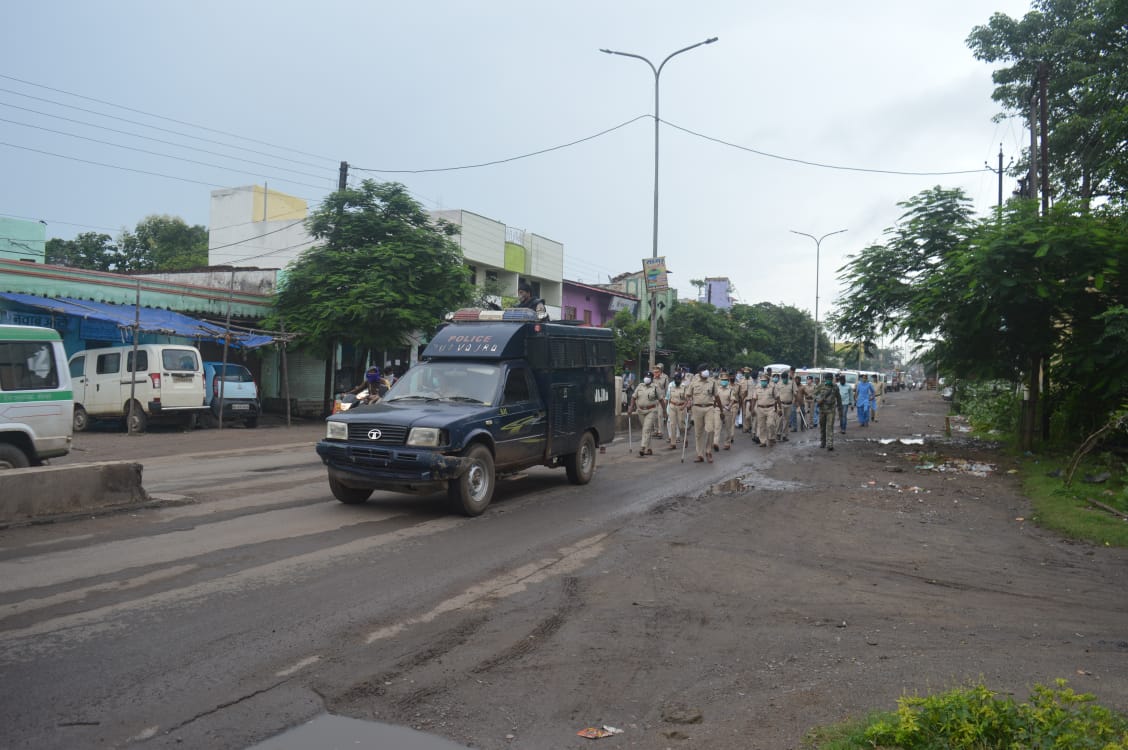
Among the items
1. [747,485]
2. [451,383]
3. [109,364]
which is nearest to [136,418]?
[109,364]

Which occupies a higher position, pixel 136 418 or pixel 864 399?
pixel 864 399

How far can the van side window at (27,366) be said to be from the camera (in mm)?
9789

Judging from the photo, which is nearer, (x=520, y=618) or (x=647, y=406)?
(x=520, y=618)

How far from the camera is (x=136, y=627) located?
5312 mm

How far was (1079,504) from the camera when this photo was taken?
37.9 ft

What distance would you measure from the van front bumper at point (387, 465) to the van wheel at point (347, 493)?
1.04 ft

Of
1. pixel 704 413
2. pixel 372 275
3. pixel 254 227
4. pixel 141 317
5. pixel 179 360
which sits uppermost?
pixel 254 227

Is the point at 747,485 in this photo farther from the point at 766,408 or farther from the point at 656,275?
the point at 656,275

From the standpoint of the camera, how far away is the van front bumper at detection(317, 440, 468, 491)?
364 inches

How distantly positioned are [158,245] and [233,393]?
109ft

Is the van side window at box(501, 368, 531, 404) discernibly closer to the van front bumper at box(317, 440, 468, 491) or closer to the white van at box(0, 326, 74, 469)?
the van front bumper at box(317, 440, 468, 491)

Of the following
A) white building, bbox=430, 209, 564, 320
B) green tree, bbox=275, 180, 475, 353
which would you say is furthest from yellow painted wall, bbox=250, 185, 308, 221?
green tree, bbox=275, 180, 475, 353

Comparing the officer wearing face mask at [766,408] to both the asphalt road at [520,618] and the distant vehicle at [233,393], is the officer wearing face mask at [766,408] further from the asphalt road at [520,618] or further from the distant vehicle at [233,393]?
the distant vehicle at [233,393]

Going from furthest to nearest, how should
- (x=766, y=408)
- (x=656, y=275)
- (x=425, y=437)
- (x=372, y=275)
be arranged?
1. (x=656, y=275)
2. (x=372, y=275)
3. (x=766, y=408)
4. (x=425, y=437)
